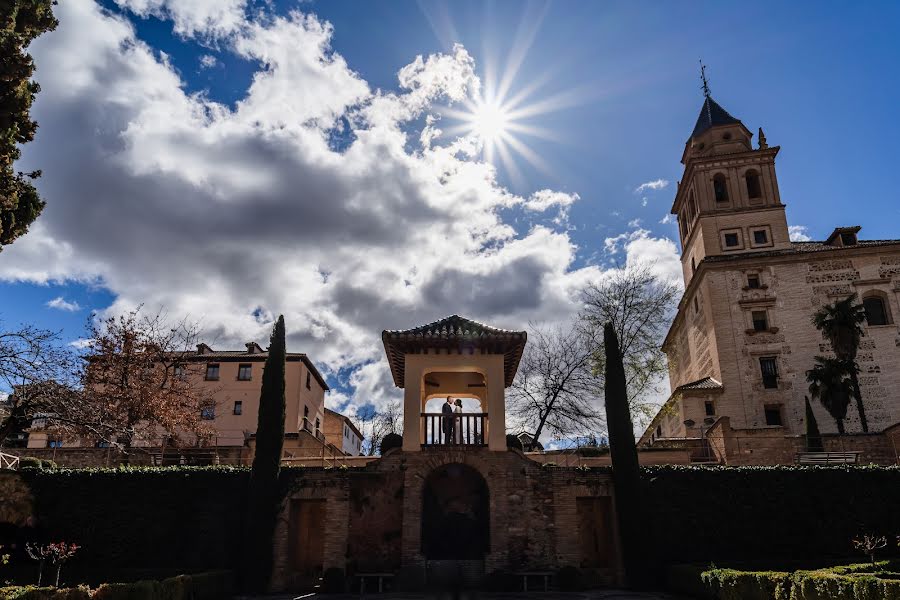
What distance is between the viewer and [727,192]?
4062cm

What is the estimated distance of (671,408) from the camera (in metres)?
36.0

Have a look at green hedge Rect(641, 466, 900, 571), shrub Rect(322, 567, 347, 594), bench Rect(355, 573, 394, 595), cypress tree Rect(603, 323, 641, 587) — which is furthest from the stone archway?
green hedge Rect(641, 466, 900, 571)

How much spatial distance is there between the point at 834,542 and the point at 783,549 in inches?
56.4

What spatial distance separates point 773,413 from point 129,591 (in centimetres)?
3088

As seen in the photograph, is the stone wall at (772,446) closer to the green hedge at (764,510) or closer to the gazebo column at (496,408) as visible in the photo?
the green hedge at (764,510)

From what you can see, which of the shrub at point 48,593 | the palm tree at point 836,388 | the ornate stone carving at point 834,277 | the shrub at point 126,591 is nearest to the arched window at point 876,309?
the ornate stone carving at point 834,277

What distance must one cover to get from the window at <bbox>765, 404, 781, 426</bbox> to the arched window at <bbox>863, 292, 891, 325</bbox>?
22.0 feet

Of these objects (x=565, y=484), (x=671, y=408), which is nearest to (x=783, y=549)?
(x=565, y=484)

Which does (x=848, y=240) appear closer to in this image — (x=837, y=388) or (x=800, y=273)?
(x=800, y=273)

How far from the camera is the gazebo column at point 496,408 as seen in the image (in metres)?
19.4

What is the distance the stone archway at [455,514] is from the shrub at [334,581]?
93.6 inches

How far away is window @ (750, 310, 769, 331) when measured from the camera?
35.8m

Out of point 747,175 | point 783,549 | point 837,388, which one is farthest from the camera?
point 747,175

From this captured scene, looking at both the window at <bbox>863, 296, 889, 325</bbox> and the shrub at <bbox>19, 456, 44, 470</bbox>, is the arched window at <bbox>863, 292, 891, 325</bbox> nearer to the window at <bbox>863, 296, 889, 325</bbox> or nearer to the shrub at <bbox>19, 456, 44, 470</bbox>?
the window at <bbox>863, 296, 889, 325</bbox>
